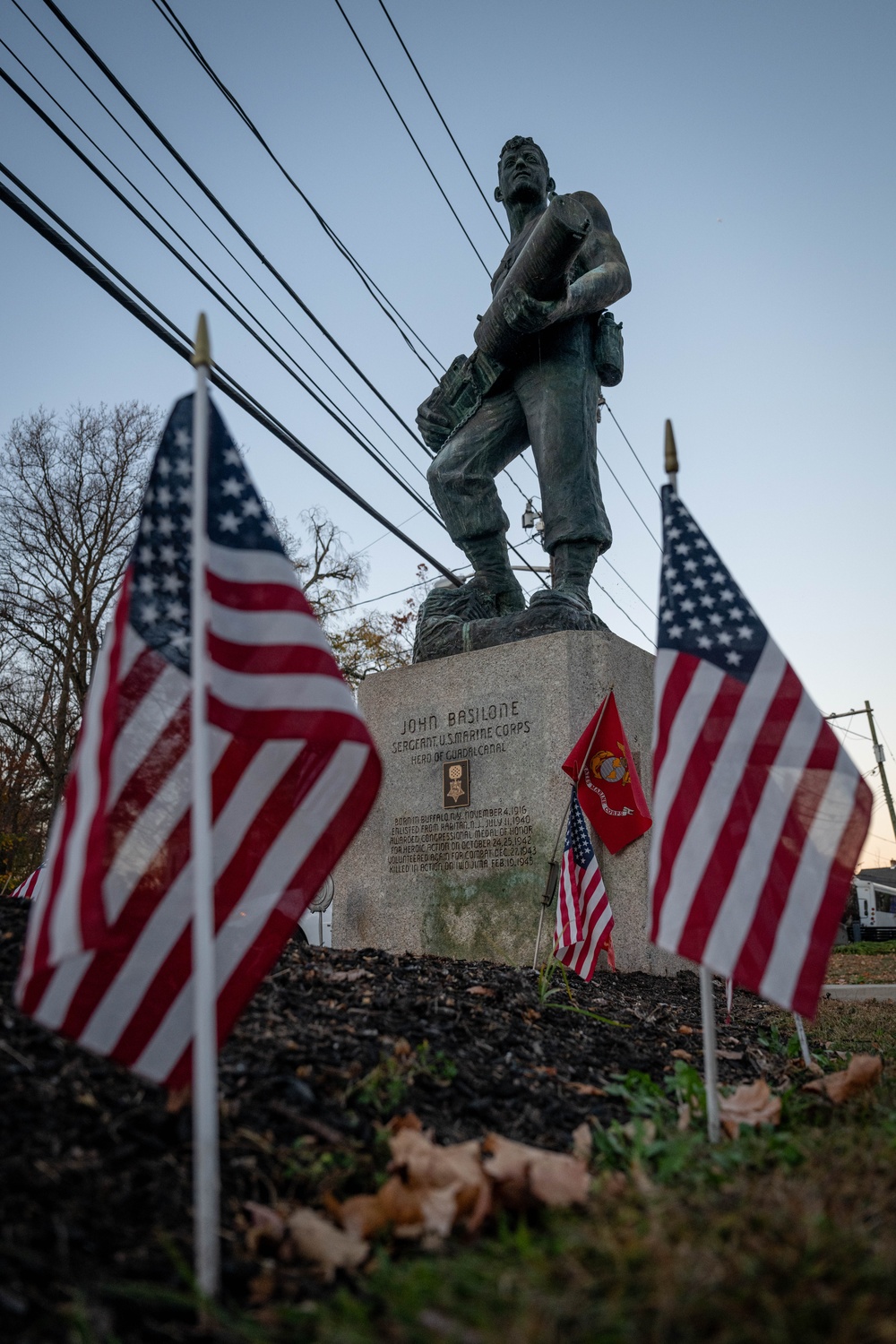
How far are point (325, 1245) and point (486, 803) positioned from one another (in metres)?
4.82

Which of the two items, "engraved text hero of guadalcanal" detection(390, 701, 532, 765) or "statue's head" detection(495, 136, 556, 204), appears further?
"statue's head" detection(495, 136, 556, 204)

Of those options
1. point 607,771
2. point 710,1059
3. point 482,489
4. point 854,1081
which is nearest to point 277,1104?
point 710,1059

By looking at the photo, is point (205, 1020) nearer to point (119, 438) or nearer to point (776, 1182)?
point (776, 1182)

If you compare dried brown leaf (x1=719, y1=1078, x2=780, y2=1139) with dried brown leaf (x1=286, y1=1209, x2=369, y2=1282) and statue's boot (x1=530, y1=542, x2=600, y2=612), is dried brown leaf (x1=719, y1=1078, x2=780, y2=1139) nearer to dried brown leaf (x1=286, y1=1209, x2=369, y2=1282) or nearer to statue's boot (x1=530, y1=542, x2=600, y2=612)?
dried brown leaf (x1=286, y1=1209, x2=369, y2=1282)

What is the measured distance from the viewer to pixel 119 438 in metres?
21.7

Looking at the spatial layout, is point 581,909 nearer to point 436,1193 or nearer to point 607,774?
point 607,774

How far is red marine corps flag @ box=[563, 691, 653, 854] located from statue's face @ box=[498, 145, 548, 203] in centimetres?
481

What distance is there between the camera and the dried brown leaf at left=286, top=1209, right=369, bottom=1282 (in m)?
1.90

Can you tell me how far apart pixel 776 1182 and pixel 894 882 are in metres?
54.4

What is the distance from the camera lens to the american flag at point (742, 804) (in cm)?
258

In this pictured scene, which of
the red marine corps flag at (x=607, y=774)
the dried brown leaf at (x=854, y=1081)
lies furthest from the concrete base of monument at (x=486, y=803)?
the dried brown leaf at (x=854, y=1081)

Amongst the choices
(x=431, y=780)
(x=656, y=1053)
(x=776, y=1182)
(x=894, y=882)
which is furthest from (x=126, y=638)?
(x=894, y=882)

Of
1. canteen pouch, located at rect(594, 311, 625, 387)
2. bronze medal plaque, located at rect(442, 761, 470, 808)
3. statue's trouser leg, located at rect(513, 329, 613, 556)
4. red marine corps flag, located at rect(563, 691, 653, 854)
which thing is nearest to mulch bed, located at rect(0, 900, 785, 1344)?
red marine corps flag, located at rect(563, 691, 653, 854)

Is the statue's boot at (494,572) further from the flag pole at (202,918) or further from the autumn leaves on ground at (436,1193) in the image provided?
the flag pole at (202,918)
